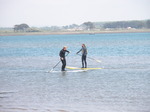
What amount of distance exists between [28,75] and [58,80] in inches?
117

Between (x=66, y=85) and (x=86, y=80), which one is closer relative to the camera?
(x=66, y=85)

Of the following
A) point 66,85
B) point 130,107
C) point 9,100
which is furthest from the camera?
point 66,85

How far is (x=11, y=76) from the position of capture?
23.5m

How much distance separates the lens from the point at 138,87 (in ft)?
59.6

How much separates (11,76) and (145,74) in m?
7.35

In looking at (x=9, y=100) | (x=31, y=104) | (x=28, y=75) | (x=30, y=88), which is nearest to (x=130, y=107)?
(x=31, y=104)

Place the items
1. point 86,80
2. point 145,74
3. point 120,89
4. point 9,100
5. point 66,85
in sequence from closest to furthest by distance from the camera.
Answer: point 9,100 → point 120,89 → point 66,85 → point 86,80 → point 145,74

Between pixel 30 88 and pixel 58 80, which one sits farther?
pixel 58 80

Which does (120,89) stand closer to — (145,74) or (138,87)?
(138,87)

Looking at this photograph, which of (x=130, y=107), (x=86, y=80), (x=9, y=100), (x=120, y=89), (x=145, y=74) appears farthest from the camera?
(x=145, y=74)

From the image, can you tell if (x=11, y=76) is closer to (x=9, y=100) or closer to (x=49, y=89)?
(x=49, y=89)

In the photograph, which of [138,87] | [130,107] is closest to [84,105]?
[130,107]

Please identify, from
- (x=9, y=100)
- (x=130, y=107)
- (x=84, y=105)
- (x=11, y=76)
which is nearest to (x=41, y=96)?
(x=9, y=100)

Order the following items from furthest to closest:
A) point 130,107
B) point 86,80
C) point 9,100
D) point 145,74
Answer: point 145,74 → point 86,80 → point 9,100 → point 130,107
